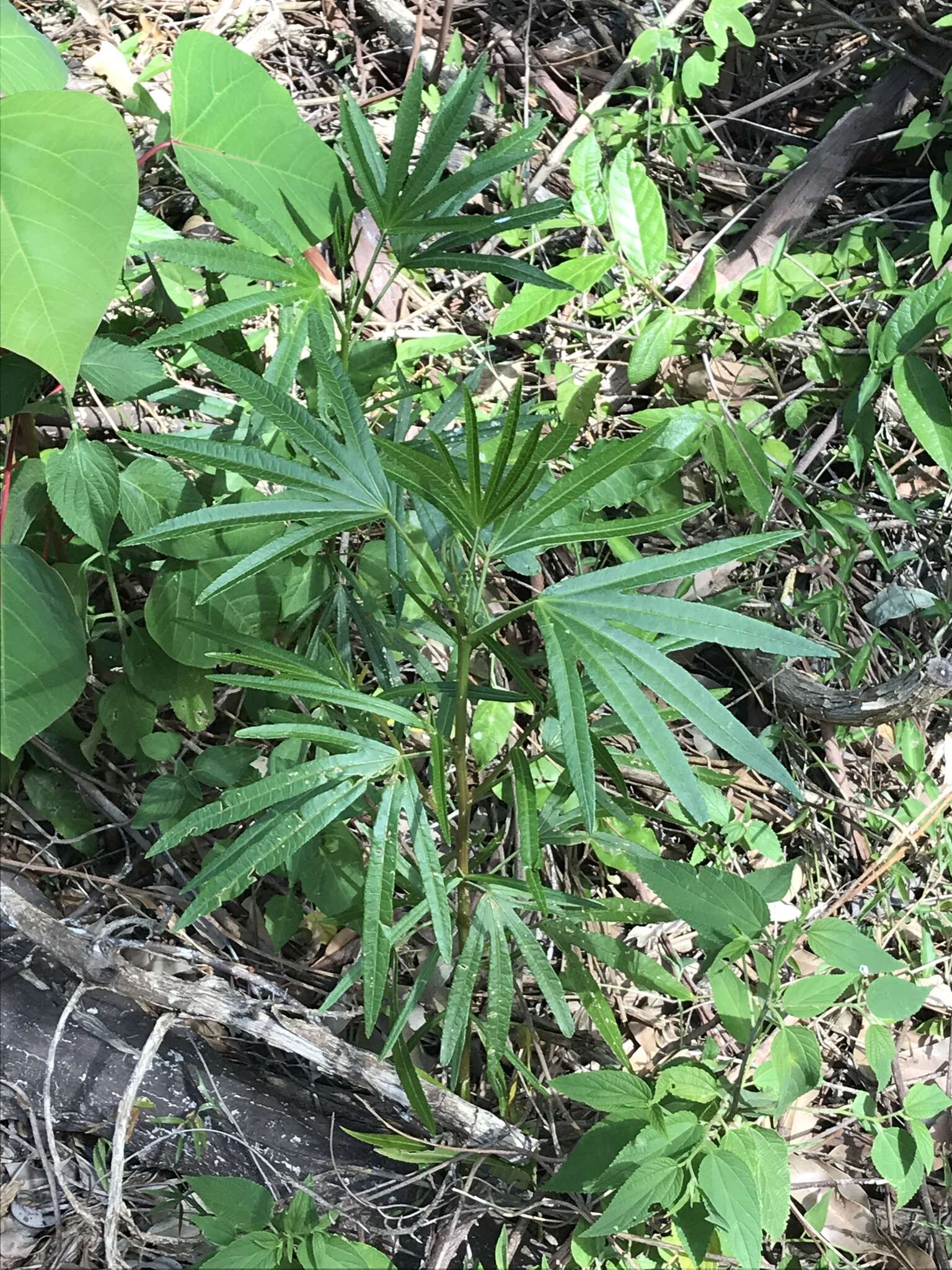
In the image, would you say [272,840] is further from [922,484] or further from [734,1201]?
[922,484]

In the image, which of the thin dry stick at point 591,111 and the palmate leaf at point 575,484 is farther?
the thin dry stick at point 591,111

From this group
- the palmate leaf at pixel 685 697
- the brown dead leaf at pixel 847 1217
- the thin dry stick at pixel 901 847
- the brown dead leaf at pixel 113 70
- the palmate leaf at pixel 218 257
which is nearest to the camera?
the palmate leaf at pixel 685 697

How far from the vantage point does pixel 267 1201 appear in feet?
3.13

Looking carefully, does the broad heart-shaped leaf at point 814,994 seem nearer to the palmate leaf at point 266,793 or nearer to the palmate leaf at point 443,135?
the palmate leaf at point 266,793

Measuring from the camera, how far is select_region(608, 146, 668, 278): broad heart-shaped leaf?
170 centimetres

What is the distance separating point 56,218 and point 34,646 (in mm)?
476

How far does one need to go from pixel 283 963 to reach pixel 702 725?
0.91m

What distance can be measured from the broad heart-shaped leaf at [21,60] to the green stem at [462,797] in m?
0.72

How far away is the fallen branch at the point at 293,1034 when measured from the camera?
43.9 inches

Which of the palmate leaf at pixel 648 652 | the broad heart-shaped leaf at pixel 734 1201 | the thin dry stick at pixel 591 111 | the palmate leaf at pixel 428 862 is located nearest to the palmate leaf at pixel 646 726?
the palmate leaf at pixel 648 652

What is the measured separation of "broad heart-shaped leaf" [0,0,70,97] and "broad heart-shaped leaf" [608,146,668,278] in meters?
1.03

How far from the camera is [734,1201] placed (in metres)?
0.91

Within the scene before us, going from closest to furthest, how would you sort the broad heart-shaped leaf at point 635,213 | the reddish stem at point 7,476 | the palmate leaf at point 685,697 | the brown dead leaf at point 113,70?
1. the palmate leaf at point 685,697
2. the reddish stem at point 7,476
3. the broad heart-shaped leaf at point 635,213
4. the brown dead leaf at point 113,70

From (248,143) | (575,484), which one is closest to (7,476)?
(248,143)
